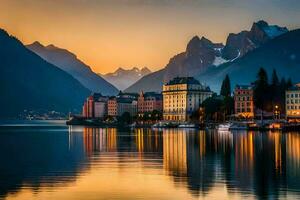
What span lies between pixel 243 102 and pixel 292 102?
57.6 feet

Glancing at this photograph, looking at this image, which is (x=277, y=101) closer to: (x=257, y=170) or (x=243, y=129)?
(x=243, y=129)

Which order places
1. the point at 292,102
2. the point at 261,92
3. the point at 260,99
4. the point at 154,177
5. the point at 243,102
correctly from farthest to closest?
the point at 243,102 → the point at 292,102 → the point at 260,99 → the point at 261,92 → the point at 154,177

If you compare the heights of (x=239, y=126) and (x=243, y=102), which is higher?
(x=243, y=102)

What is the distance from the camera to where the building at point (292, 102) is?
→ 163 meters

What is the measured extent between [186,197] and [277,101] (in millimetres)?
139468

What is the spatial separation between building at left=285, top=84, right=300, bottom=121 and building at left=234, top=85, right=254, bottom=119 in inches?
498

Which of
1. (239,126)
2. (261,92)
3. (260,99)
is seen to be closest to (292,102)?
(260,99)

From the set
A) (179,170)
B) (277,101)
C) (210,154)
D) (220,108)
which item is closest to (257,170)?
(179,170)

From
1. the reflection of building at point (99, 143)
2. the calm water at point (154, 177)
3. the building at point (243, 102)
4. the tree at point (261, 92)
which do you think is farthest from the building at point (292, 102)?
the calm water at point (154, 177)

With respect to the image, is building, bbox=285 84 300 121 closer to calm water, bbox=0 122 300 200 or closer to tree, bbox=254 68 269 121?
tree, bbox=254 68 269 121

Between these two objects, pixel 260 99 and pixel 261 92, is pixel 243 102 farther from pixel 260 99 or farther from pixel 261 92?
pixel 261 92

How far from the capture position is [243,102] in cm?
17738

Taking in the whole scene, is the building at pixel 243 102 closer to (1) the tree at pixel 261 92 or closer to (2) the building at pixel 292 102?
(2) the building at pixel 292 102

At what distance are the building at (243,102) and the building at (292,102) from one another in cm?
1266
